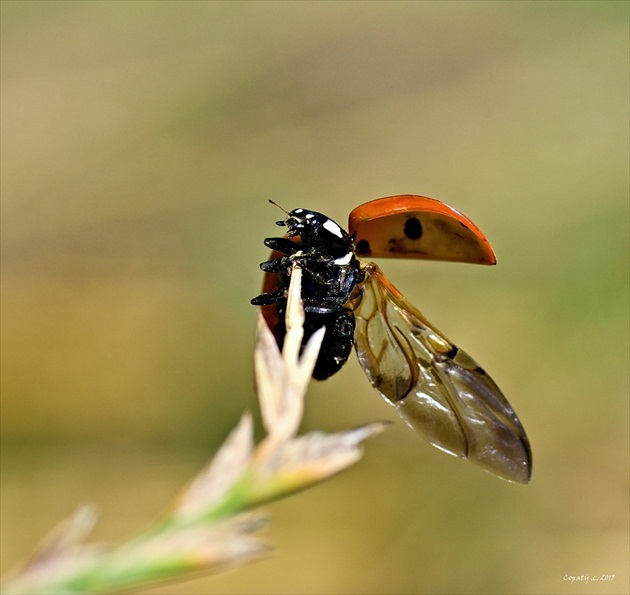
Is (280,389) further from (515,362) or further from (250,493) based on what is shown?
(515,362)

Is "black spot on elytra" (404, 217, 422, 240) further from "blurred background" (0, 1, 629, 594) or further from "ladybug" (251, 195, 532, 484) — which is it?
"blurred background" (0, 1, 629, 594)

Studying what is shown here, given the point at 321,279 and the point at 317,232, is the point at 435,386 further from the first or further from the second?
the point at 317,232

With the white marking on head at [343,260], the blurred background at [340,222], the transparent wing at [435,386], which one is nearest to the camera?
the transparent wing at [435,386]

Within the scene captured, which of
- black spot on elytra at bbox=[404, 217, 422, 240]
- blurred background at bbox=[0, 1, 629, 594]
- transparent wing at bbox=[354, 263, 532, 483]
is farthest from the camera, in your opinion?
blurred background at bbox=[0, 1, 629, 594]

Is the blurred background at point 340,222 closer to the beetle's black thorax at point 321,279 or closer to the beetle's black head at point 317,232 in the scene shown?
the beetle's black thorax at point 321,279

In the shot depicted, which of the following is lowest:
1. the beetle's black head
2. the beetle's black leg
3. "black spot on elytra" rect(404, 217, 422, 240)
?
the beetle's black leg

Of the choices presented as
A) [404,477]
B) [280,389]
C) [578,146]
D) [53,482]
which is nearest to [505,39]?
[578,146]

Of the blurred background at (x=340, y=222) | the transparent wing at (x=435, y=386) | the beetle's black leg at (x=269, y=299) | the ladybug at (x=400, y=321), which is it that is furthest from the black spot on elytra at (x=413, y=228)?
the blurred background at (x=340, y=222)

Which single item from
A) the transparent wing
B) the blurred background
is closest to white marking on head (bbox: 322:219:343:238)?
Result: the transparent wing
